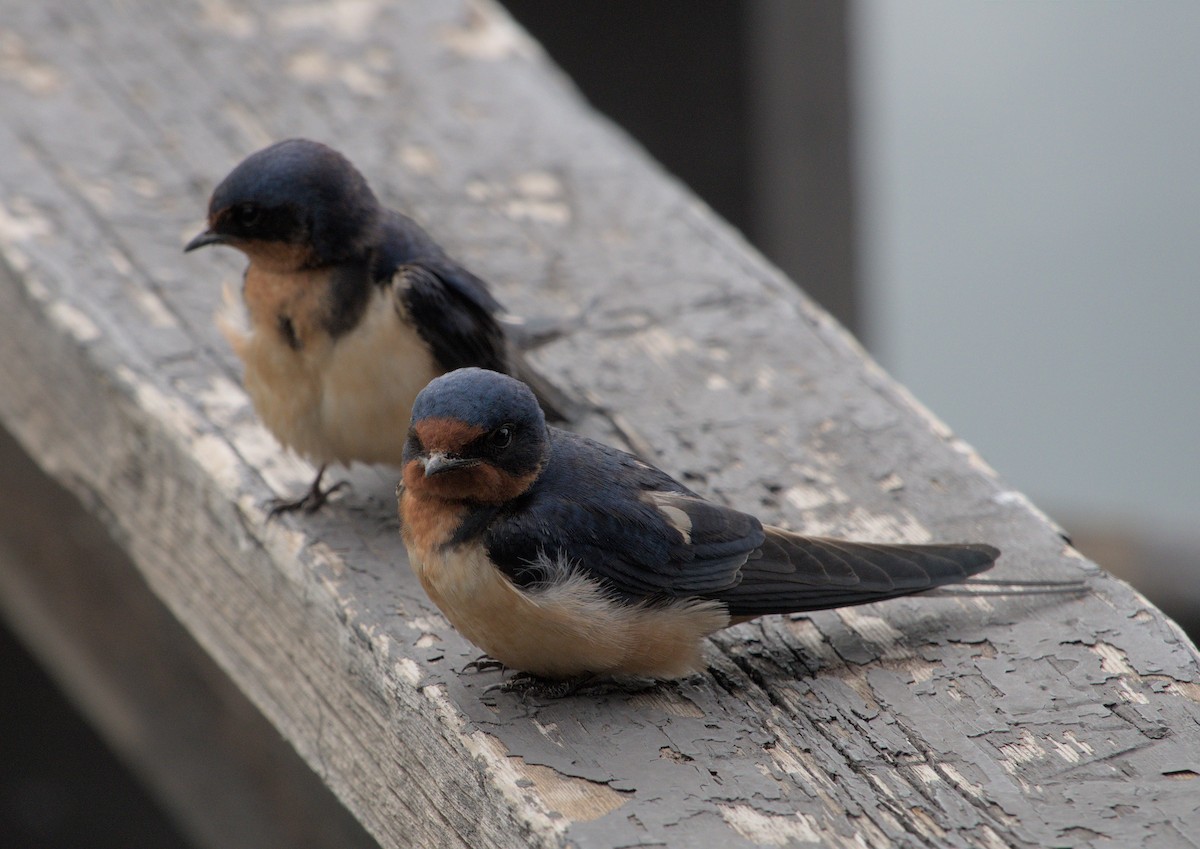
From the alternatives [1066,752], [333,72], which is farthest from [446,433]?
[333,72]

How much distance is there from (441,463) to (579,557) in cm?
21

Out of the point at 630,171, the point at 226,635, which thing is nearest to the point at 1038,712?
the point at 226,635

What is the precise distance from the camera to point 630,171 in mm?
2984

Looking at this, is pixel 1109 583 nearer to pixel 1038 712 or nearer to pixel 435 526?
pixel 1038 712

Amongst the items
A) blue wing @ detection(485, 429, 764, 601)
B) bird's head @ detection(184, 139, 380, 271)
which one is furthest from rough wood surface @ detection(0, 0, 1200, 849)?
bird's head @ detection(184, 139, 380, 271)

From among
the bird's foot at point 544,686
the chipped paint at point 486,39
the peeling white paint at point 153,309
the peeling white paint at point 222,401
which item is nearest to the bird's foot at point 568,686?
the bird's foot at point 544,686

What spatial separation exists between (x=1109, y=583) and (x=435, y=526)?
0.84 meters

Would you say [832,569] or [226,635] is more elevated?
[832,569]

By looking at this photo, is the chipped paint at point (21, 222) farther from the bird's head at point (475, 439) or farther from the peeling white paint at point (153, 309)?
the bird's head at point (475, 439)

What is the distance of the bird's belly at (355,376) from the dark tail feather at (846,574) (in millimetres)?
722

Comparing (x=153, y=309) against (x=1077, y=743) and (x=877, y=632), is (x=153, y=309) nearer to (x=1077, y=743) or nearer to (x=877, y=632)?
(x=877, y=632)

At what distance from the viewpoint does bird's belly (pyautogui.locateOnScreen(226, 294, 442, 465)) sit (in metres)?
2.33

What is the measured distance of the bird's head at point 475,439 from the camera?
186cm

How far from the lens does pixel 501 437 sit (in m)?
1.88
